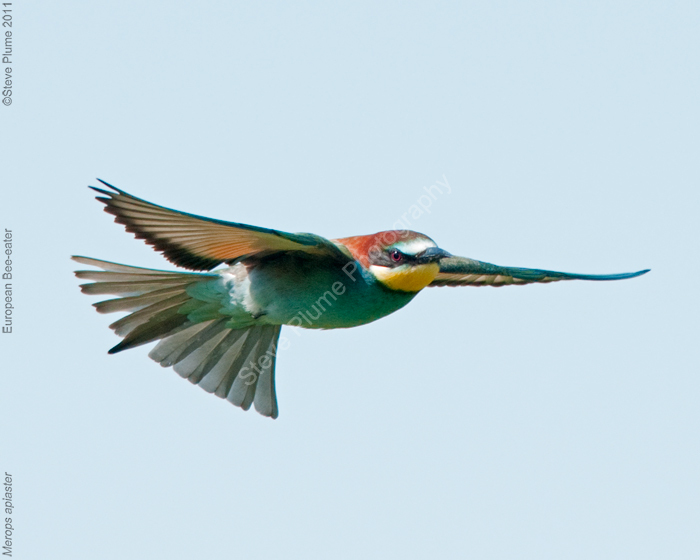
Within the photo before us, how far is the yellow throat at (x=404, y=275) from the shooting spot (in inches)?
202

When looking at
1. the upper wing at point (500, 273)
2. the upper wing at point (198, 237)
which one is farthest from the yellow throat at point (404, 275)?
the upper wing at point (500, 273)

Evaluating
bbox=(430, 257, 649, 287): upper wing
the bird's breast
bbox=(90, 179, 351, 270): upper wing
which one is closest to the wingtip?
bbox=(90, 179, 351, 270): upper wing

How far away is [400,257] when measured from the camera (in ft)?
16.7

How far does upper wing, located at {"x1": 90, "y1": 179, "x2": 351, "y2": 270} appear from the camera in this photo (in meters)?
4.43

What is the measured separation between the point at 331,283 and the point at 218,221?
110 centimetres

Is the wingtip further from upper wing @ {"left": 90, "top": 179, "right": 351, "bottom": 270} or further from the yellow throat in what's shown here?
the yellow throat

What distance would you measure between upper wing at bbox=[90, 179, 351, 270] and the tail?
0.43 ft

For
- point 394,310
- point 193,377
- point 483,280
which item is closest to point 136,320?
point 193,377

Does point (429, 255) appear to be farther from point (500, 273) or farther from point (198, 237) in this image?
point (198, 237)

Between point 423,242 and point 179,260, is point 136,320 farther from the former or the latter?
point 423,242

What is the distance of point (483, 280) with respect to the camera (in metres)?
6.49

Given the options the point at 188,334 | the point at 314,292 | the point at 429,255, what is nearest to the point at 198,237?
the point at 314,292

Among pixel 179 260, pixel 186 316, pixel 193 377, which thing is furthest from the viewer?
pixel 193 377

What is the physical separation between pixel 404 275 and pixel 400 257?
0.37 ft
